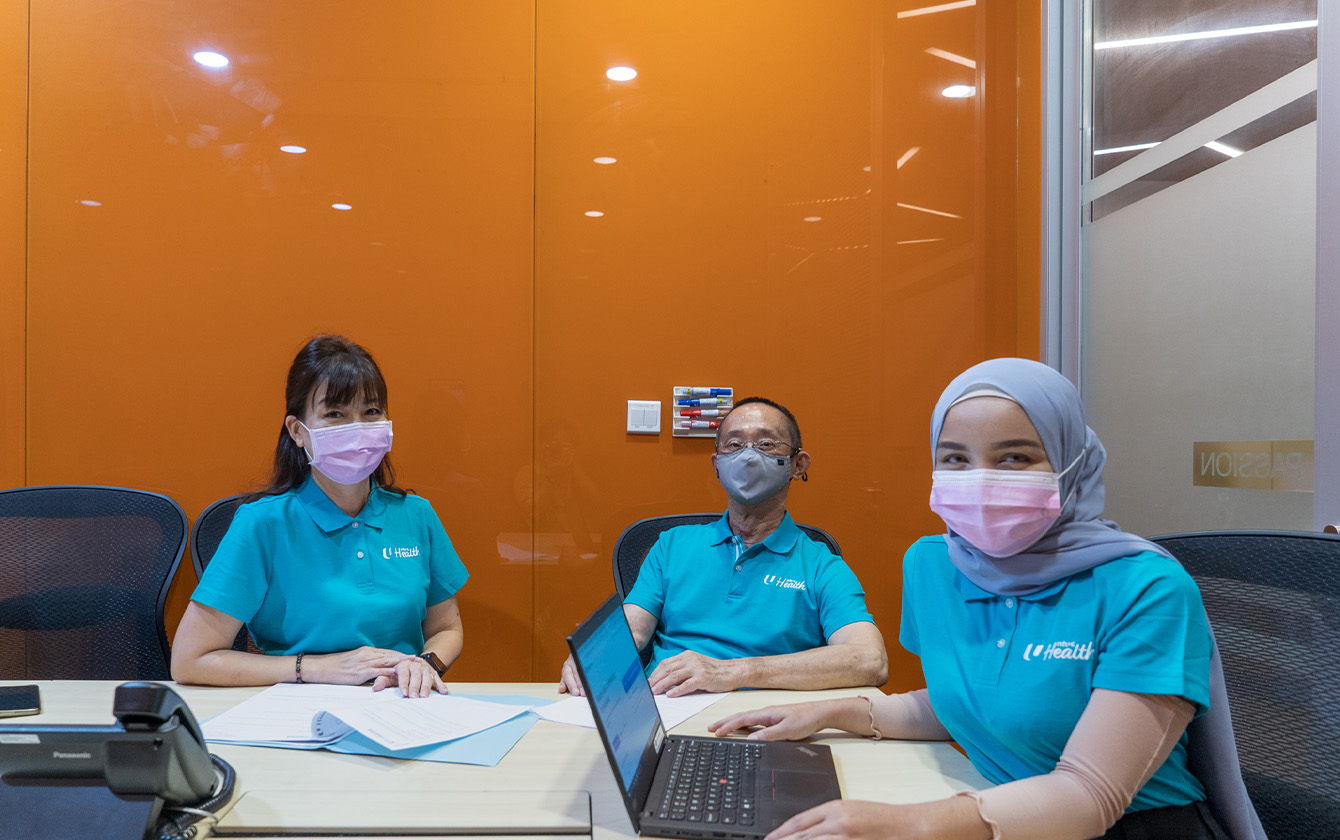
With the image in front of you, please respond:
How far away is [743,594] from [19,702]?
1.45m

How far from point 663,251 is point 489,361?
0.69m

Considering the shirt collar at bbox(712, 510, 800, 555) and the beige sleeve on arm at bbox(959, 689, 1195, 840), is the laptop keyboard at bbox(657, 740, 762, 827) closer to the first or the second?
the beige sleeve on arm at bbox(959, 689, 1195, 840)

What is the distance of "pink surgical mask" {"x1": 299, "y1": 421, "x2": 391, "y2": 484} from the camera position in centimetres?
196

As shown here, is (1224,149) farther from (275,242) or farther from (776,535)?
(275,242)

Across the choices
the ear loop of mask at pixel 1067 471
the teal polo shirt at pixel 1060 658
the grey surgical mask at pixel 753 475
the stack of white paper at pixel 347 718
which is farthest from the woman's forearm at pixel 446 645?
the ear loop of mask at pixel 1067 471

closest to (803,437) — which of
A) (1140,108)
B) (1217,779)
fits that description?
(1140,108)

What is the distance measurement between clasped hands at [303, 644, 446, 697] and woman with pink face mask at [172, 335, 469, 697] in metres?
0.02

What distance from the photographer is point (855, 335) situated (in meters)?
2.85

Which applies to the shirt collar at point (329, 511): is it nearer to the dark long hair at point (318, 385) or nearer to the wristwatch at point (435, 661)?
the dark long hair at point (318, 385)

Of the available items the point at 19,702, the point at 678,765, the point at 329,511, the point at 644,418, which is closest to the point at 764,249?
the point at 644,418

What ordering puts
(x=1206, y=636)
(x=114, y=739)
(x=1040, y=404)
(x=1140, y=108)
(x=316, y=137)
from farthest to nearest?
(x=316, y=137), (x=1140, y=108), (x=1040, y=404), (x=1206, y=636), (x=114, y=739)

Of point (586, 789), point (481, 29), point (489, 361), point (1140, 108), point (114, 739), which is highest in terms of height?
point (481, 29)

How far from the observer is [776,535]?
2.09 m

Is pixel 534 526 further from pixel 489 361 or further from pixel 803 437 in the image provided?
pixel 803 437
